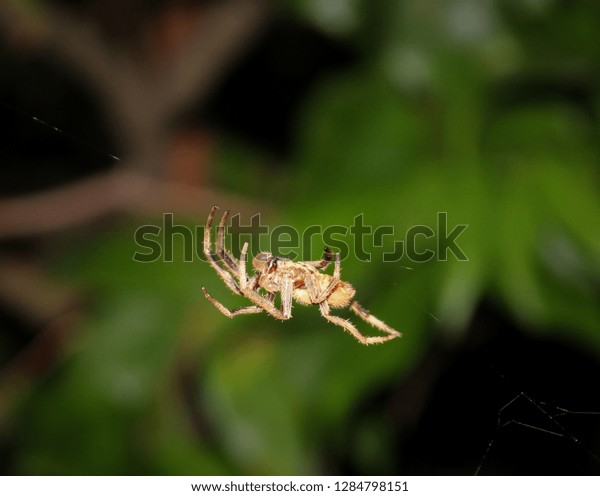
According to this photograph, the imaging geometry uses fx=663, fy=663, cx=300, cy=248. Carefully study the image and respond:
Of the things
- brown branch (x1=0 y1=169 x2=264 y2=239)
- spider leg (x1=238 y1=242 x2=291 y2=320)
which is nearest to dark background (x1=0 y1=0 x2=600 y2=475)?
brown branch (x1=0 y1=169 x2=264 y2=239)

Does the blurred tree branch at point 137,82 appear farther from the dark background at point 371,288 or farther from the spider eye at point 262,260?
the spider eye at point 262,260

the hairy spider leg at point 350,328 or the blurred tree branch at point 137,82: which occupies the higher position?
the blurred tree branch at point 137,82

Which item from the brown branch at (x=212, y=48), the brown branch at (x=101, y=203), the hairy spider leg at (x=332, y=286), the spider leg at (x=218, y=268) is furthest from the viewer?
the brown branch at (x=212, y=48)

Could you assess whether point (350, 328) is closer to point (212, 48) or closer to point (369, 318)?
point (369, 318)

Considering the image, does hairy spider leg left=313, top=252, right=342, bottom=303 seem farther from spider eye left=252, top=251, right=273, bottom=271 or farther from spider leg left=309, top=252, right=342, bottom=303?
spider eye left=252, top=251, right=273, bottom=271

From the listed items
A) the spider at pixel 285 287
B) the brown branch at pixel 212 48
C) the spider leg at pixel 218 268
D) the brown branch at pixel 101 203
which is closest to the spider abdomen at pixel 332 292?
the spider at pixel 285 287

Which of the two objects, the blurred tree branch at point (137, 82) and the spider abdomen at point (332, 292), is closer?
the spider abdomen at point (332, 292)

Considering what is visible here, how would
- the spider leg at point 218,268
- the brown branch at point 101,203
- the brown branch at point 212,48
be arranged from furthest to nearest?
the brown branch at point 212,48
the brown branch at point 101,203
the spider leg at point 218,268

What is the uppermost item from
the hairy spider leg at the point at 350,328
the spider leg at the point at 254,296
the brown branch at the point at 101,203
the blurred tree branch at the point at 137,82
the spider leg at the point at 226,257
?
the blurred tree branch at the point at 137,82

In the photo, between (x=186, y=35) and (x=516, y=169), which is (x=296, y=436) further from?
→ (x=186, y=35)
